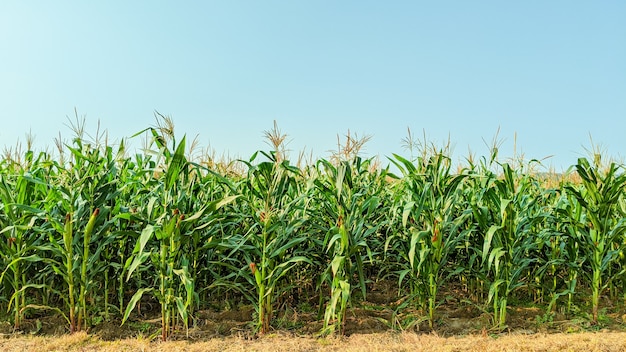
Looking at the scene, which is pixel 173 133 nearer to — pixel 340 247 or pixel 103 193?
pixel 103 193

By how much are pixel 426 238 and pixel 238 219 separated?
5.37 feet

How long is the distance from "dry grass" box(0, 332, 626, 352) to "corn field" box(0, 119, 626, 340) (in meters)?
0.17

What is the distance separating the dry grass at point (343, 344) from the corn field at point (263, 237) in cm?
17

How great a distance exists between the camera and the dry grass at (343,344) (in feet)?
12.3

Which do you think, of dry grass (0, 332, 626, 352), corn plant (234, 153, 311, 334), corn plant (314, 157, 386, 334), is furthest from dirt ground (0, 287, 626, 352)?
corn plant (234, 153, 311, 334)

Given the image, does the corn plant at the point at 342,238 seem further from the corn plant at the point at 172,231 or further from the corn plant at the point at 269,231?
the corn plant at the point at 172,231

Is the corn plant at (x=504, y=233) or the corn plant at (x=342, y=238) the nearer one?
the corn plant at (x=342, y=238)

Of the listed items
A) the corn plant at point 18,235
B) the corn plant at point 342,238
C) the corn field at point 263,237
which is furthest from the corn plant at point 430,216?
the corn plant at point 18,235

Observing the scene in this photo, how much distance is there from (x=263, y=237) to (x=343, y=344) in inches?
42.4

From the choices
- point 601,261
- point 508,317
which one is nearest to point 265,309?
point 508,317

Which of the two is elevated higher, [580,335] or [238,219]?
[238,219]

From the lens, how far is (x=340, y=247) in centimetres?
393

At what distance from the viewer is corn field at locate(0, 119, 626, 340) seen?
382 cm

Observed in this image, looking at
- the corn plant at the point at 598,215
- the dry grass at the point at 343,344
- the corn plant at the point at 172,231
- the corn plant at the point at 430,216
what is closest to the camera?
the corn plant at the point at 172,231
